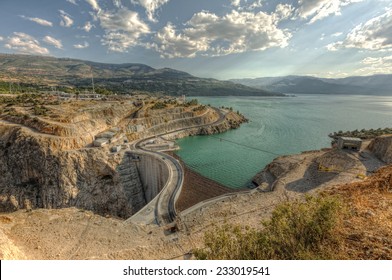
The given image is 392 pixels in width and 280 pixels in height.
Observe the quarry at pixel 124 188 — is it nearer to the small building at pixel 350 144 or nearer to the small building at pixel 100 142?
the small building at pixel 100 142

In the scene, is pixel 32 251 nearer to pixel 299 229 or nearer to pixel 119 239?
pixel 119 239

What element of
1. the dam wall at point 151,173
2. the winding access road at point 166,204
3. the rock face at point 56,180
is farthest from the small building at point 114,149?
the winding access road at point 166,204

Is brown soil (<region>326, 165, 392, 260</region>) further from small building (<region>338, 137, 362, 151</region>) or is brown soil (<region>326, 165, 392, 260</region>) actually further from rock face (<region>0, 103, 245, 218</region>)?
rock face (<region>0, 103, 245, 218</region>)

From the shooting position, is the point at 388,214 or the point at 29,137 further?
the point at 29,137

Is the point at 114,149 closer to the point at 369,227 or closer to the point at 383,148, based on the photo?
the point at 369,227

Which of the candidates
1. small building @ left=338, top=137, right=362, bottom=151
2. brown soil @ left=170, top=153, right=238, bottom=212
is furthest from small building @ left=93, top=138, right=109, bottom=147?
small building @ left=338, top=137, right=362, bottom=151

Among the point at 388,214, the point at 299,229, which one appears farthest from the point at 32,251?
the point at 388,214
